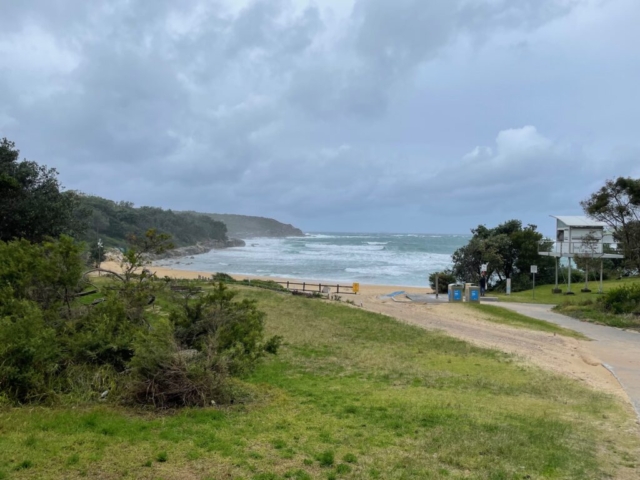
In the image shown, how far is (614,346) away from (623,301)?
7.30m

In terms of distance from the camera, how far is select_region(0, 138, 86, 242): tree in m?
21.6

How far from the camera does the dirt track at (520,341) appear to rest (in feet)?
37.5

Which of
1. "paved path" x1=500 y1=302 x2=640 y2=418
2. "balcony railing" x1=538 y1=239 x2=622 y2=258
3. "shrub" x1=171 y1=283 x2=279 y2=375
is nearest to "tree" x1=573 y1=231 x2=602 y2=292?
"balcony railing" x1=538 y1=239 x2=622 y2=258

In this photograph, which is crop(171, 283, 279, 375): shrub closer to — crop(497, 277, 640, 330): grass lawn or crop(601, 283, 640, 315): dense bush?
crop(497, 277, 640, 330): grass lawn

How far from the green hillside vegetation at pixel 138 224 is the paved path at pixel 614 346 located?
60857mm

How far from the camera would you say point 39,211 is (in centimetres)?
2212

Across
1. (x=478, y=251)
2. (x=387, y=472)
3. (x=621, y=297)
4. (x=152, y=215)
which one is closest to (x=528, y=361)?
(x=387, y=472)

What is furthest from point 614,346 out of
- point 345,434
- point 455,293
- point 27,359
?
point 27,359

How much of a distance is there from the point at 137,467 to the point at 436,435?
10.7 feet

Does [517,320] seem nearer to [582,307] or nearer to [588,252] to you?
[582,307]

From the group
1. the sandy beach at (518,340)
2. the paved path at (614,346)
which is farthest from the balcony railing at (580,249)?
the sandy beach at (518,340)

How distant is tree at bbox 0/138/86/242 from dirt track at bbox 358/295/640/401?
15245mm

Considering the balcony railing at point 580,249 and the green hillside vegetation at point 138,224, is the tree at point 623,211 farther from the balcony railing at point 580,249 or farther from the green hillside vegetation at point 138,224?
the green hillside vegetation at point 138,224

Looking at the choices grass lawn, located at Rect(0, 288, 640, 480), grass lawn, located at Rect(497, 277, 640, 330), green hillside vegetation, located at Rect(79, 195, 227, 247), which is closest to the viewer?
grass lawn, located at Rect(0, 288, 640, 480)
